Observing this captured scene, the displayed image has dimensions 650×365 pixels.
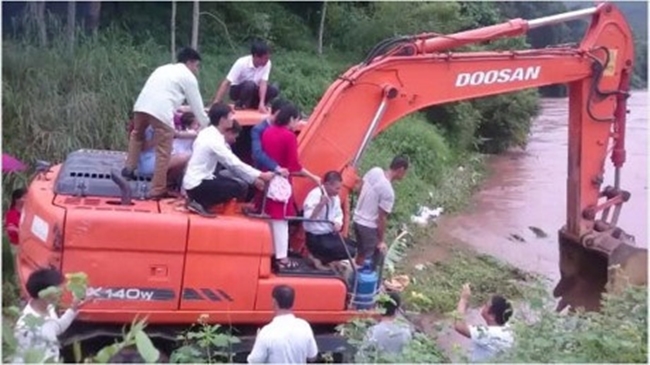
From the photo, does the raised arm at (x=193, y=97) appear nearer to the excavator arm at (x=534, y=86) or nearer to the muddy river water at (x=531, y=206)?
the excavator arm at (x=534, y=86)

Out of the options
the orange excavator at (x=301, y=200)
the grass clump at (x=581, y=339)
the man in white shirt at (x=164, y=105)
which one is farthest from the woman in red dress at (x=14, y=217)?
the grass clump at (x=581, y=339)

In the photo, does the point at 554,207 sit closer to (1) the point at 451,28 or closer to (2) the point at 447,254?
(2) the point at 447,254

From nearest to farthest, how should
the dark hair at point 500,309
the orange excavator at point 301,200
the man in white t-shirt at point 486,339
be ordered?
the man in white t-shirt at point 486,339, the dark hair at point 500,309, the orange excavator at point 301,200

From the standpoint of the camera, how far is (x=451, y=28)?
80.3ft

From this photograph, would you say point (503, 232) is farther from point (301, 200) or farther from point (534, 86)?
point (301, 200)

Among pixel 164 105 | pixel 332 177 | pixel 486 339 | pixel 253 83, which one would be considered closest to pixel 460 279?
pixel 253 83

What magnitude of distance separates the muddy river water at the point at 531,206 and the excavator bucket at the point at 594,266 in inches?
43.5

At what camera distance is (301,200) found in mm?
8188

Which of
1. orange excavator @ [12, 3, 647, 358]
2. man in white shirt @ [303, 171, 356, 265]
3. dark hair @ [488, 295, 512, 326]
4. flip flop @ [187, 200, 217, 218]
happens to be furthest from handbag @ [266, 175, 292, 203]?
dark hair @ [488, 295, 512, 326]

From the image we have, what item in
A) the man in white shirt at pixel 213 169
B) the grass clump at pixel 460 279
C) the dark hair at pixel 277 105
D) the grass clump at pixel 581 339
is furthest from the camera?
the grass clump at pixel 460 279

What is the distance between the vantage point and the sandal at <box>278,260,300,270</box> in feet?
25.7

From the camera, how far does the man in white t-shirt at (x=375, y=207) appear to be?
28.8 ft

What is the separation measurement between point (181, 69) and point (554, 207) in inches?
419

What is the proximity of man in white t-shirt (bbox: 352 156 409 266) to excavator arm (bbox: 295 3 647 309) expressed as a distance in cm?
36
